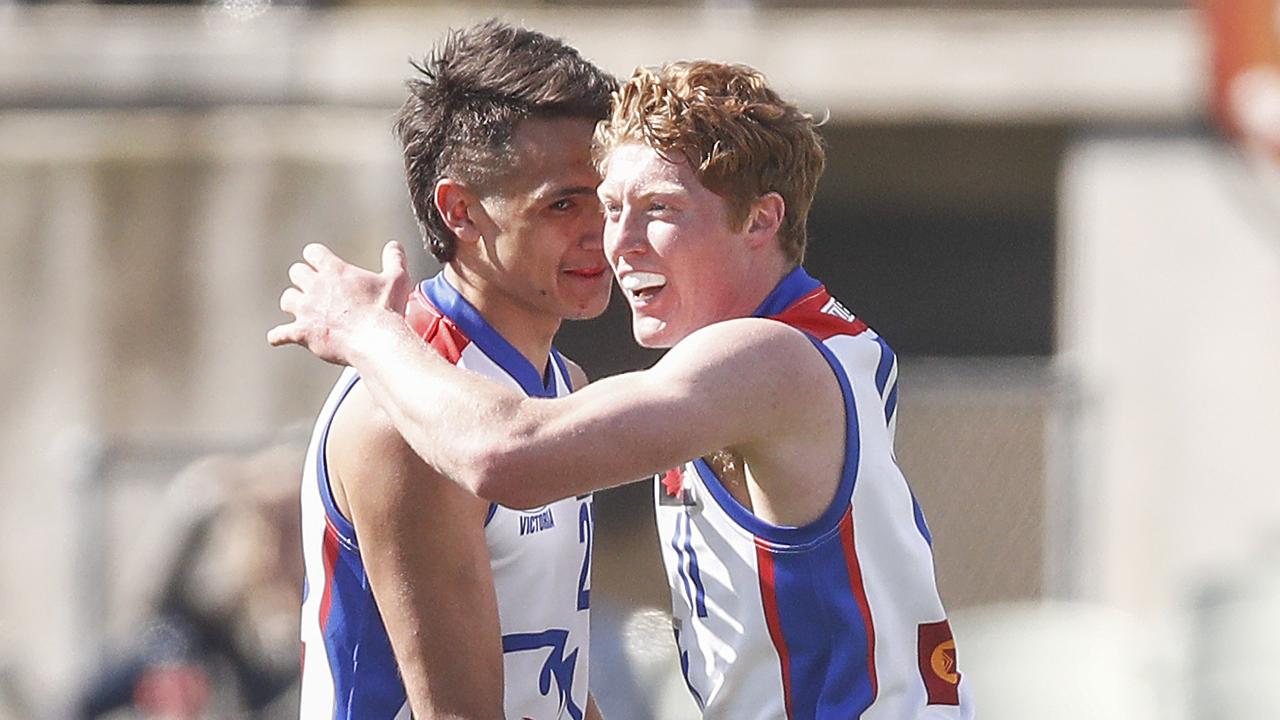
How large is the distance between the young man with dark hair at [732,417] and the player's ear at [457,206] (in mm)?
301

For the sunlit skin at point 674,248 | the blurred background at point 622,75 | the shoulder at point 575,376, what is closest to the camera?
the sunlit skin at point 674,248

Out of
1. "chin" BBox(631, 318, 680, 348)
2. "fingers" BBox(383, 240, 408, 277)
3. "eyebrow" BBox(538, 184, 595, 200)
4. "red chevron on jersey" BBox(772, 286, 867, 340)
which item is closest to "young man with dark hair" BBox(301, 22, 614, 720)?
"eyebrow" BBox(538, 184, 595, 200)

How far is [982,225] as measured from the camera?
42.4ft

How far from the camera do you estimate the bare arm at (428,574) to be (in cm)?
328

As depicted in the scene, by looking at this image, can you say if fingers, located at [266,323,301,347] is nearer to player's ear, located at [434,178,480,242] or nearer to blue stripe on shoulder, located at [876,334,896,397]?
player's ear, located at [434,178,480,242]

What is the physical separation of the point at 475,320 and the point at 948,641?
3.33 ft

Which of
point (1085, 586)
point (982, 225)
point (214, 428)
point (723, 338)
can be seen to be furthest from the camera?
point (982, 225)

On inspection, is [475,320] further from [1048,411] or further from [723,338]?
[1048,411]

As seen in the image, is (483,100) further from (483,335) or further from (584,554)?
(584,554)

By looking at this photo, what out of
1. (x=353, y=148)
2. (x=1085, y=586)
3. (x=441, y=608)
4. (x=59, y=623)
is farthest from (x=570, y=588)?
(x=353, y=148)

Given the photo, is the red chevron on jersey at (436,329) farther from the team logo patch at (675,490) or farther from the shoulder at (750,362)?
the shoulder at (750,362)

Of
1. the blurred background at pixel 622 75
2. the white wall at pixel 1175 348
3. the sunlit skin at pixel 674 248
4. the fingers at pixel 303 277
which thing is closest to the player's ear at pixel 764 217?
the sunlit skin at pixel 674 248

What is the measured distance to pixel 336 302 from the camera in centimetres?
331

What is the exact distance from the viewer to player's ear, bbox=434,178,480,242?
11.8 ft
